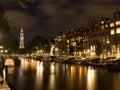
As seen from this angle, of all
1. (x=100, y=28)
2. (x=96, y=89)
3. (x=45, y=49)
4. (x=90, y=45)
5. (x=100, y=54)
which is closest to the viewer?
(x=96, y=89)

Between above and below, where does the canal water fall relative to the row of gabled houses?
below

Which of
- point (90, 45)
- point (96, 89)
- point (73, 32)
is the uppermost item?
point (73, 32)

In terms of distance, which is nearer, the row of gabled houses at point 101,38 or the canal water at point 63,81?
the canal water at point 63,81

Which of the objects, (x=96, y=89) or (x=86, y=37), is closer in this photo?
(x=96, y=89)

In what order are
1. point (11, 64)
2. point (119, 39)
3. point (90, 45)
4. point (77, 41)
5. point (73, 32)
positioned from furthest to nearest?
point (73, 32) → point (77, 41) → point (90, 45) → point (119, 39) → point (11, 64)

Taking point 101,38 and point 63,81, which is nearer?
point 63,81

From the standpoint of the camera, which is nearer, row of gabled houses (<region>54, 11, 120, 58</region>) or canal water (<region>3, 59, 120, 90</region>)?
canal water (<region>3, 59, 120, 90</region>)

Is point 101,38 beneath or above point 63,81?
above

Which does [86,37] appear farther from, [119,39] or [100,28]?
[119,39]

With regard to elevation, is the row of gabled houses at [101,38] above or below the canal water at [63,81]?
above

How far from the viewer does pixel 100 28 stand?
114875mm

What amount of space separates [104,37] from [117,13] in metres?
13.3

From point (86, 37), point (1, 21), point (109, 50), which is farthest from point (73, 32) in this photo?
point (1, 21)

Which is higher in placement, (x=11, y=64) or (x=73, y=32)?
(x=73, y=32)
